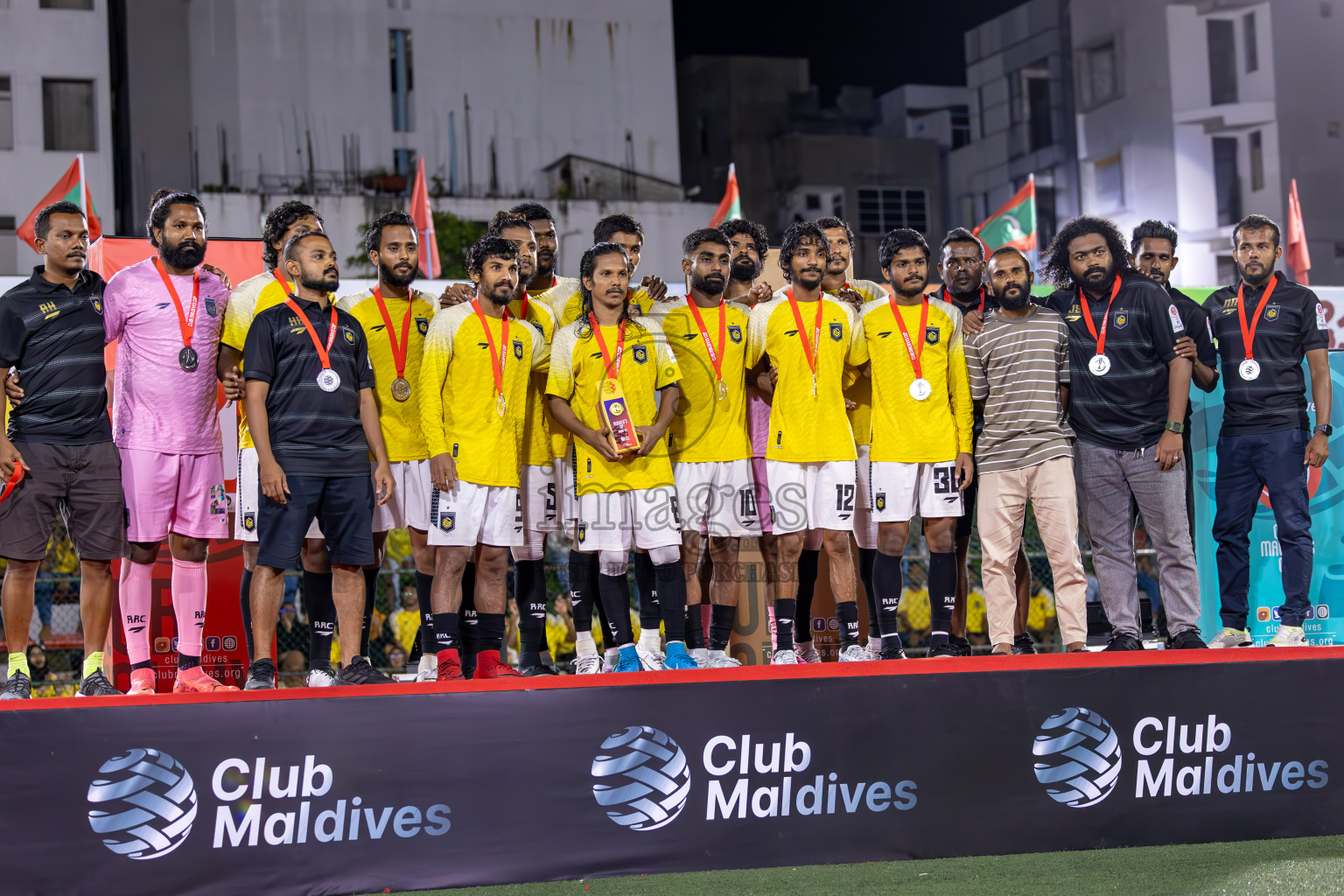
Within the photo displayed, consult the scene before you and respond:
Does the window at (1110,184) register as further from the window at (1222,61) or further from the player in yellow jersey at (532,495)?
the player in yellow jersey at (532,495)

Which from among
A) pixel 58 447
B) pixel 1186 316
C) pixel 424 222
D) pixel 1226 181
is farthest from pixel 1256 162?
pixel 58 447

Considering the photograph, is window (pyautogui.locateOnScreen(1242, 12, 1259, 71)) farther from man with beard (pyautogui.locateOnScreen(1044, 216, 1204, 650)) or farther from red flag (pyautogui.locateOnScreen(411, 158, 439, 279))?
man with beard (pyautogui.locateOnScreen(1044, 216, 1204, 650))

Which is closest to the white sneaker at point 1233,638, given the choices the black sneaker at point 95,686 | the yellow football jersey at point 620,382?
the yellow football jersey at point 620,382

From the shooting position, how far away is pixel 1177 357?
20.7 ft

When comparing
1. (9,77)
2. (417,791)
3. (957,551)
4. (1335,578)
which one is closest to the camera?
(417,791)

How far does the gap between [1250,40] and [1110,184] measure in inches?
169

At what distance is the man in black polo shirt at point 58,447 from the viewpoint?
5402 mm

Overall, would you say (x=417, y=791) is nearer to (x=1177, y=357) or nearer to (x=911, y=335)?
(x=911, y=335)

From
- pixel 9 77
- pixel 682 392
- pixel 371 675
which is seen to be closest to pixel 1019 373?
pixel 682 392

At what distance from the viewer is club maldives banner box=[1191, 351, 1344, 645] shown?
753 centimetres

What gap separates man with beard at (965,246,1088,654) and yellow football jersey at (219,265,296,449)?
3.33 metres

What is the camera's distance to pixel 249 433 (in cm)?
591

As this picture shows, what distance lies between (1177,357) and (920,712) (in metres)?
2.38

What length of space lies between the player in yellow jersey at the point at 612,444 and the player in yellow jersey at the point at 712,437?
0.19 meters
